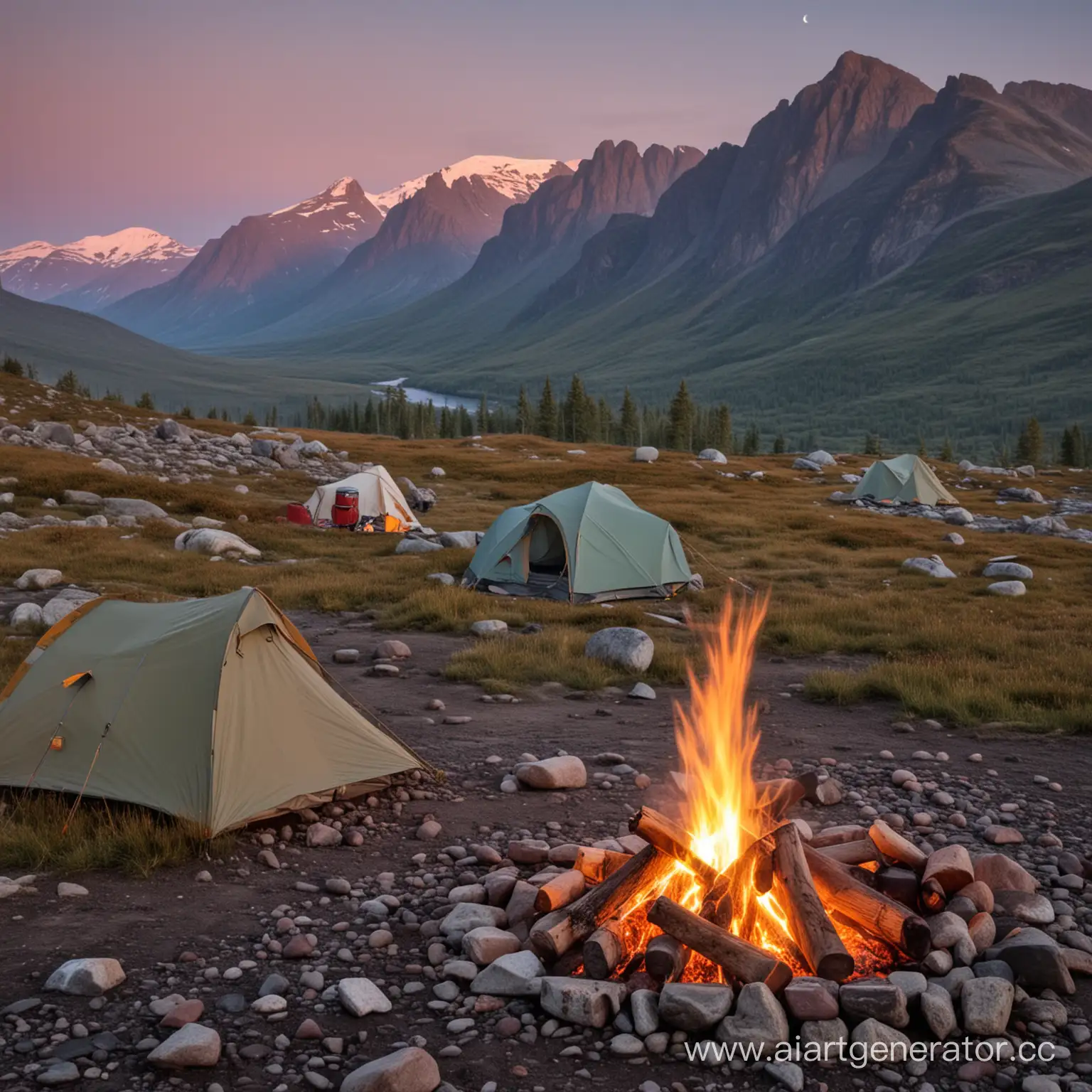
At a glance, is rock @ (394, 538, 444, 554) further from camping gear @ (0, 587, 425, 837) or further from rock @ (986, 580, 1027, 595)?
camping gear @ (0, 587, 425, 837)

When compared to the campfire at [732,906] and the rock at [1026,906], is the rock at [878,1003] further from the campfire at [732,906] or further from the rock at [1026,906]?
the rock at [1026,906]

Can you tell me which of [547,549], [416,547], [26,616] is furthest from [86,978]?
[416,547]

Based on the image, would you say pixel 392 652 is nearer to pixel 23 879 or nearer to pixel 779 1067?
pixel 23 879

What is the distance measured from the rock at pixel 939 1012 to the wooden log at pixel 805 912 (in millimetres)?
423

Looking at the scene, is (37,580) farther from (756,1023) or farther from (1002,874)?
(1002,874)

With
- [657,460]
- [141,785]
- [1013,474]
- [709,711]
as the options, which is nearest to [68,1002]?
[141,785]

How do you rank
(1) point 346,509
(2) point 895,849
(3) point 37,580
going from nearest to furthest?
1. (2) point 895,849
2. (3) point 37,580
3. (1) point 346,509

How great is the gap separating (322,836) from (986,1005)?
16.5ft

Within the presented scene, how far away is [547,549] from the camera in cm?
2175

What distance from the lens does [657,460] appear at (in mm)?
67438

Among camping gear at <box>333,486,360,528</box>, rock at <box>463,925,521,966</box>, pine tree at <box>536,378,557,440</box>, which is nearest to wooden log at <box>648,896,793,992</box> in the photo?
rock at <box>463,925,521,966</box>

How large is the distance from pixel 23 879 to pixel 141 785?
1.13 metres

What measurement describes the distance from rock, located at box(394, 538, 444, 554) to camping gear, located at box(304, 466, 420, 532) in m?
5.35

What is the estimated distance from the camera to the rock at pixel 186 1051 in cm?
474
